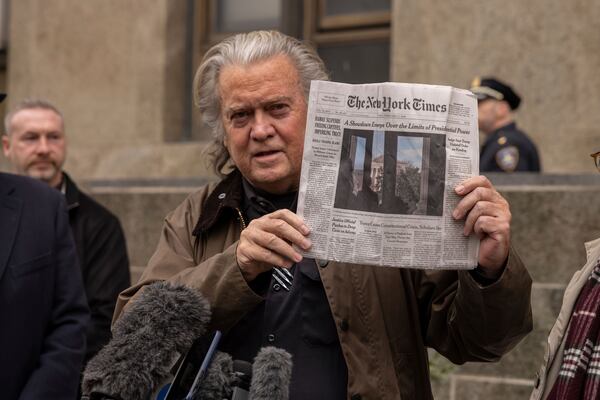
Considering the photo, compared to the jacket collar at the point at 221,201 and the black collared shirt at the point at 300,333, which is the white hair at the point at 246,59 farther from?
the black collared shirt at the point at 300,333

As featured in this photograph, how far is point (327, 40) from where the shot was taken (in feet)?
28.2

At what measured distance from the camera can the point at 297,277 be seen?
289cm

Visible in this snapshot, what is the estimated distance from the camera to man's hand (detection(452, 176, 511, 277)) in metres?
2.51

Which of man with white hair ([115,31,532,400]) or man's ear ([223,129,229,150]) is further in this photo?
man's ear ([223,129,229,150])

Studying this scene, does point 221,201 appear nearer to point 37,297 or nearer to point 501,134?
point 37,297

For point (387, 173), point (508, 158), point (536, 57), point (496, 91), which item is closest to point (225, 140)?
point (387, 173)

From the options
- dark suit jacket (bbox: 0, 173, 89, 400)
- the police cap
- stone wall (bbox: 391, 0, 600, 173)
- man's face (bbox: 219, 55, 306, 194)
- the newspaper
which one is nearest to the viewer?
the newspaper

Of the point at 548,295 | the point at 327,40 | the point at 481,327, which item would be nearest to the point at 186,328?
the point at 481,327

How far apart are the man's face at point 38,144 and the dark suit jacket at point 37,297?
1562 mm

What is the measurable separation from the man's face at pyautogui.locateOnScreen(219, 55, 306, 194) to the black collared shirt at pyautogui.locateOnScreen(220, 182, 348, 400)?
27 cm

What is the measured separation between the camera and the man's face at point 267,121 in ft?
9.57

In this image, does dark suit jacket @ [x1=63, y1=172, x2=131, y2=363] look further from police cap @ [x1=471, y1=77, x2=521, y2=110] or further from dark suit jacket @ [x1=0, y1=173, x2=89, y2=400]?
police cap @ [x1=471, y1=77, x2=521, y2=110]

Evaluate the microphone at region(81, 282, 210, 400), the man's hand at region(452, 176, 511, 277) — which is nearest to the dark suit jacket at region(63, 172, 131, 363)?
the microphone at region(81, 282, 210, 400)

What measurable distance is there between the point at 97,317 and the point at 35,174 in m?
0.96
